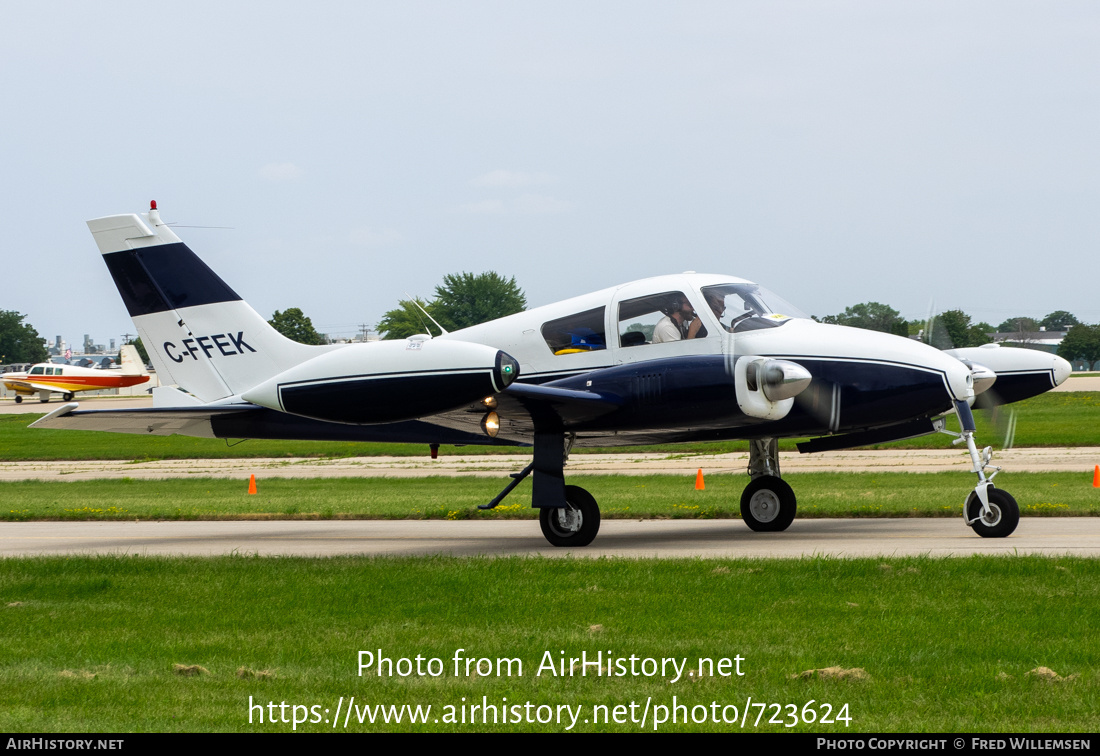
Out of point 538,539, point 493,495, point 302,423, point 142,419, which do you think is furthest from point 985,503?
point 493,495

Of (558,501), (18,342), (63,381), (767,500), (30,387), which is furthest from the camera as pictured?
(18,342)

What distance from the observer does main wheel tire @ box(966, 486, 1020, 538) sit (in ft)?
41.8

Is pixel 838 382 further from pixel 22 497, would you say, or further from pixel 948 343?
pixel 22 497

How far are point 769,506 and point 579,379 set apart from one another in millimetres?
3691

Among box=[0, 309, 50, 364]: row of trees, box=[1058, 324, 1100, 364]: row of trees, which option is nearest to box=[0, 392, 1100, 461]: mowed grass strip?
box=[1058, 324, 1100, 364]: row of trees

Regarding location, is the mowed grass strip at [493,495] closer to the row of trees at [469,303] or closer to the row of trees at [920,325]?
the row of trees at [920,325]

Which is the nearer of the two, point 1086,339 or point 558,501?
point 558,501

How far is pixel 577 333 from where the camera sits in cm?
1405

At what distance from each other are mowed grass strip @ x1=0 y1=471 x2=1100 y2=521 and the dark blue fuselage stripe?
4.66 meters

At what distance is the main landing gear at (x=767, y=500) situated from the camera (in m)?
15.0

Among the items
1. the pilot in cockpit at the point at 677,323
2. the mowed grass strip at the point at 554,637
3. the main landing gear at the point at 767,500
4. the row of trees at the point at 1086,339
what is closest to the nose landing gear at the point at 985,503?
the mowed grass strip at the point at 554,637

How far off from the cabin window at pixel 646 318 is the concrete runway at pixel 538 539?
2559mm

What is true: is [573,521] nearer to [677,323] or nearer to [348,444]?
[677,323]

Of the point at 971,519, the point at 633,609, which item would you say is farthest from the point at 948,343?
the point at 633,609
